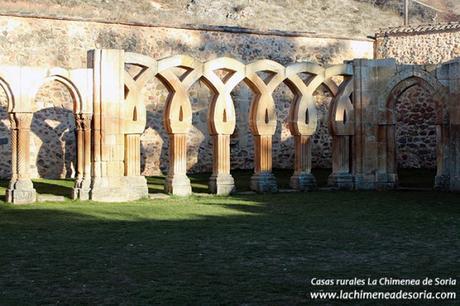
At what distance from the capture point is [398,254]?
7.24 m

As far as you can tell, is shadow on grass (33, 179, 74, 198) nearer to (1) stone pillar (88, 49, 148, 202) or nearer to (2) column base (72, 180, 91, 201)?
(2) column base (72, 180, 91, 201)

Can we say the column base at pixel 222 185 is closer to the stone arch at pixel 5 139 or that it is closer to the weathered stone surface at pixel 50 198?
the weathered stone surface at pixel 50 198

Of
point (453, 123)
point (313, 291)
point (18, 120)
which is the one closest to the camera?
point (313, 291)

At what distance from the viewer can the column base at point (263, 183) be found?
13969 millimetres

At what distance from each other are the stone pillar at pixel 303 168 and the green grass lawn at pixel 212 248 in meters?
2.20

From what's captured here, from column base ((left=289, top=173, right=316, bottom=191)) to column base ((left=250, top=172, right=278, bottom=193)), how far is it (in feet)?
1.94

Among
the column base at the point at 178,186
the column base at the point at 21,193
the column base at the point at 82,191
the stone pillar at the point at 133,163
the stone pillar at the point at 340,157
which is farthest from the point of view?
the stone pillar at the point at 340,157

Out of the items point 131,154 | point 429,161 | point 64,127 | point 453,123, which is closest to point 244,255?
point 131,154

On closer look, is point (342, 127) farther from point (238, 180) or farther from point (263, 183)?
point (238, 180)

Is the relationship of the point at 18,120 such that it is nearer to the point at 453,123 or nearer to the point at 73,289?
the point at 73,289

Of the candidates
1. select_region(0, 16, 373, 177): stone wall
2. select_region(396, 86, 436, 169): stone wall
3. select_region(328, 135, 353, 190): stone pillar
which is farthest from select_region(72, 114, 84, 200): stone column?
select_region(396, 86, 436, 169): stone wall

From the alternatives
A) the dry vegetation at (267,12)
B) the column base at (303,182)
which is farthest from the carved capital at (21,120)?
the dry vegetation at (267,12)

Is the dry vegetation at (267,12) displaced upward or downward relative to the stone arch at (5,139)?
upward

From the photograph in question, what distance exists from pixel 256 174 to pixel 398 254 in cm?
713
